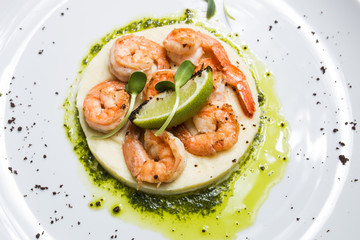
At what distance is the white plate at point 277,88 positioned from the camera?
4211 millimetres

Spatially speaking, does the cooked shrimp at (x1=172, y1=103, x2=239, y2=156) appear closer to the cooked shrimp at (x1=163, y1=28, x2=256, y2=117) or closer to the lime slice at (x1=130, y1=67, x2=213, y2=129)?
the lime slice at (x1=130, y1=67, x2=213, y2=129)

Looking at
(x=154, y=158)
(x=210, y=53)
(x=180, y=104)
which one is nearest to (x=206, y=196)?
(x=154, y=158)

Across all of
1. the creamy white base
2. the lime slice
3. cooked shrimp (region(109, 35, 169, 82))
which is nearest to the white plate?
the creamy white base

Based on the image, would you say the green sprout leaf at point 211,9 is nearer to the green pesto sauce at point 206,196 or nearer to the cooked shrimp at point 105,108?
the green pesto sauce at point 206,196

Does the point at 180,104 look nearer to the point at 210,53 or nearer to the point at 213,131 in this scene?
the point at 213,131

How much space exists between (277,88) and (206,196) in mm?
1486

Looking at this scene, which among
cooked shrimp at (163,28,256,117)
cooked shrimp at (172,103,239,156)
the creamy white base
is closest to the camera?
cooked shrimp at (172,103,239,156)

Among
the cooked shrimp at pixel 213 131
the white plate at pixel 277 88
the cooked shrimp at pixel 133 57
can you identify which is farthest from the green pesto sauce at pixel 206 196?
the cooked shrimp at pixel 133 57

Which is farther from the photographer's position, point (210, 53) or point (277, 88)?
point (277, 88)

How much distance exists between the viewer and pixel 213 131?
4.07m

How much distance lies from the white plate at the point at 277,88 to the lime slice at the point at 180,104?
1017 millimetres

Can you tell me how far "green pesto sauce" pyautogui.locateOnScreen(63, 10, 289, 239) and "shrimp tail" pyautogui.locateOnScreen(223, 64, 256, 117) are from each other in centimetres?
42

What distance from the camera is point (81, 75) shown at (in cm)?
480

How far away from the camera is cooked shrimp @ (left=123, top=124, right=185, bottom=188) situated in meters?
3.88
